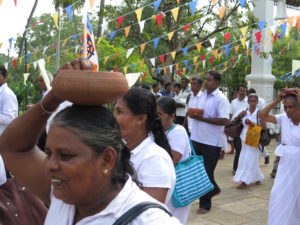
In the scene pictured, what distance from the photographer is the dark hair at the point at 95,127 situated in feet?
4.56

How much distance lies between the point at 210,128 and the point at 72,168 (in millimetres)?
4357

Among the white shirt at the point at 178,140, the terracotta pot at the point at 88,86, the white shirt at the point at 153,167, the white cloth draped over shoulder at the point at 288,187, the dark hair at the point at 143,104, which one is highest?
the terracotta pot at the point at 88,86

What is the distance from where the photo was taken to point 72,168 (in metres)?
1.34

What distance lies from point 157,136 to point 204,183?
0.87 m

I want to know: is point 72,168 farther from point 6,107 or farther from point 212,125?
point 6,107

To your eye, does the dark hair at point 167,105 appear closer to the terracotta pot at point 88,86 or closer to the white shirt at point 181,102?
the terracotta pot at point 88,86

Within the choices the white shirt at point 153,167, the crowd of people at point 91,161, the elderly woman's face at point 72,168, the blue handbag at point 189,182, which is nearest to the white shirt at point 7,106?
the blue handbag at point 189,182

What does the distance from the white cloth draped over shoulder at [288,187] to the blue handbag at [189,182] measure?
4.44ft

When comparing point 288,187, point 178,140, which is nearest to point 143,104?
point 178,140

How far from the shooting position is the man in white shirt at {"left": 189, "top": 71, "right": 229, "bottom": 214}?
18.1 feet

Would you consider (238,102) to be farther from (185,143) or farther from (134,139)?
(134,139)

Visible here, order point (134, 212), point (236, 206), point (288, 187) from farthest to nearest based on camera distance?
1. point (236, 206)
2. point (288, 187)
3. point (134, 212)

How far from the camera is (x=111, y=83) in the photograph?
55.6 inches

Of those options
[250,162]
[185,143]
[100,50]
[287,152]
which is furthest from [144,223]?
[100,50]
